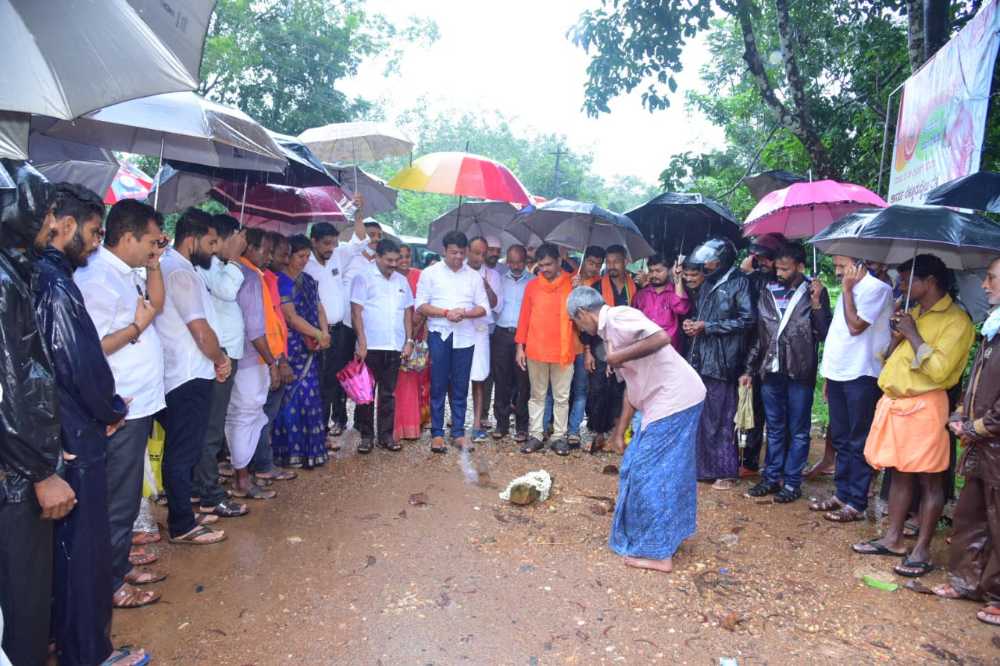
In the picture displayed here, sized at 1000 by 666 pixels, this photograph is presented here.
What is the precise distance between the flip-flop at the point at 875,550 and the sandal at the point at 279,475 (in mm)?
4155

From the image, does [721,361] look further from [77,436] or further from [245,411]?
[77,436]

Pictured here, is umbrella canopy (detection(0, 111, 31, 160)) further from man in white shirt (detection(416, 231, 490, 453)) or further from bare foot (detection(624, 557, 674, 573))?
man in white shirt (detection(416, 231, 490, 453))

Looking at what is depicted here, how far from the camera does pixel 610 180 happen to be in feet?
157

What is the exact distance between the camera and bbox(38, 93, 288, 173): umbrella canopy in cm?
358

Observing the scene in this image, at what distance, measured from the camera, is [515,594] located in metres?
3.66

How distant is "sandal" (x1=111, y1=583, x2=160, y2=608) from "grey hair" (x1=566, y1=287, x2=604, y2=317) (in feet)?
9.27

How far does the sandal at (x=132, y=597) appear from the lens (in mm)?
3330

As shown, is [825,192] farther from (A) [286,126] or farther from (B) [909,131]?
(A) [286,126]

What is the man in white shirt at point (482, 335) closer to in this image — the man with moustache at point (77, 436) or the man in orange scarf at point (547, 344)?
the man in orange scarf at point (547, 344)

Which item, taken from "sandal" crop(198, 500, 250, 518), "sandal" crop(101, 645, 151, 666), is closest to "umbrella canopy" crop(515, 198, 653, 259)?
"sandal" crop(198, 500, 250, 518)

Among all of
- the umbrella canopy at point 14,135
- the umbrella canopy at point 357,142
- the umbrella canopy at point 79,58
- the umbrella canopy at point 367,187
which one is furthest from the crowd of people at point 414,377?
the umbrella canopy at point 357,142

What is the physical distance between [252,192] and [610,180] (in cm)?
4407

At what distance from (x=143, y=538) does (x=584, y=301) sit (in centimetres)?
309

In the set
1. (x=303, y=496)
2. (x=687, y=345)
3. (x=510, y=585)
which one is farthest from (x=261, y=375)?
(x=687, y=345)
